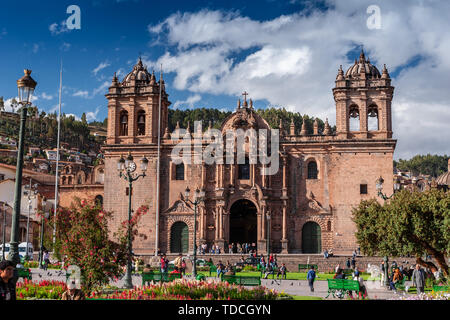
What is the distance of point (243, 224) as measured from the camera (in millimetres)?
45344

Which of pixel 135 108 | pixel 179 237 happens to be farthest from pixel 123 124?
pixel 179 237

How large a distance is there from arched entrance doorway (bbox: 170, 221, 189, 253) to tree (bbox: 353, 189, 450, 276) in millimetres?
21108

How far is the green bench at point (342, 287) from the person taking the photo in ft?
56.8

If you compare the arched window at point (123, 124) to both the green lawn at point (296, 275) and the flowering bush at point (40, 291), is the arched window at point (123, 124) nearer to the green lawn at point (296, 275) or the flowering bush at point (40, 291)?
the green lawn at point (296, 275)

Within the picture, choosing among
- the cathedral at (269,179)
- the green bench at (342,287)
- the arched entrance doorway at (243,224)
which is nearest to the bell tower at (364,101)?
the cathedral at (269,179)

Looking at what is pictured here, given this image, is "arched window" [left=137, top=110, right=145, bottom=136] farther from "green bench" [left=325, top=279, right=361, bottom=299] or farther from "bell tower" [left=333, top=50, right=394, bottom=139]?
"green bench" [left=325, top=279, right=361, bottom=299]

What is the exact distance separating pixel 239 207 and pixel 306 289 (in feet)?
73.2

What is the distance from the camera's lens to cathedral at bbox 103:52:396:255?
40.7m

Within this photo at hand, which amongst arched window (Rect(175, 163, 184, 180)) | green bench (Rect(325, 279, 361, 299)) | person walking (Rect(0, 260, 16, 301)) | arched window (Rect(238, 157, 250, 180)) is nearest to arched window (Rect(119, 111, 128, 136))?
arched window (Rect(175, 163, 184, 180))

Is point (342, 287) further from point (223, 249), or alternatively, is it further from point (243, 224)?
point (243, 224)

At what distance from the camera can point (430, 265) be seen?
24031 millimetres

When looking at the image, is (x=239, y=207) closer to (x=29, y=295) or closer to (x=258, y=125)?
(x=258, y=125)
